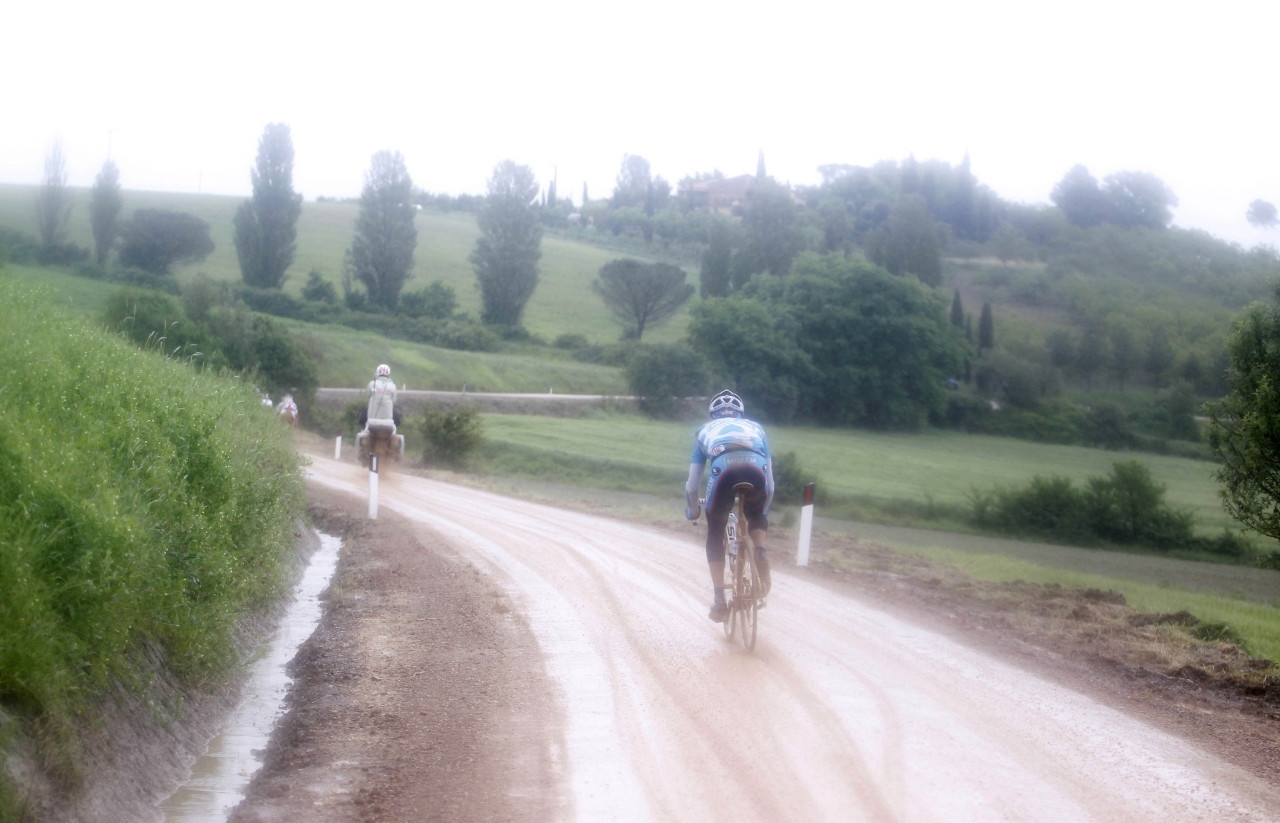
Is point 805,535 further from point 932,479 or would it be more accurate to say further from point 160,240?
point 160,240

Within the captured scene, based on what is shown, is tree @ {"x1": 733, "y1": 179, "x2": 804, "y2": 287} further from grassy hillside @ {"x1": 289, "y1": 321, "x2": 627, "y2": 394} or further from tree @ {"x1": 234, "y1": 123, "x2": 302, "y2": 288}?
tree @ {"x1": 234, "y1": 123, "x2": 302, "y2": 288}

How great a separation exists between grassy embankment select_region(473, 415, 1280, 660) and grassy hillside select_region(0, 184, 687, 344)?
32.4 meters

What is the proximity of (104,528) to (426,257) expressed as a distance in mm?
103492

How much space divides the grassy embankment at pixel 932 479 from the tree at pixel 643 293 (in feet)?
113

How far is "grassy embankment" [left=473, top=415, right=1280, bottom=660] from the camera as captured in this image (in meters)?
22.4

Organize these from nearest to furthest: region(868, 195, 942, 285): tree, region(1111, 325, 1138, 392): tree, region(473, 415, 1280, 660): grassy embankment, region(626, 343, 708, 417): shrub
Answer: region(473, 415, 1280, 660): grassy embankment
region(1111, 325, 1138, 392): tree
region(626, 343, 708, 417): shrub
region(868, 195, 942, 285): tree

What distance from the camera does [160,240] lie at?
236 ft

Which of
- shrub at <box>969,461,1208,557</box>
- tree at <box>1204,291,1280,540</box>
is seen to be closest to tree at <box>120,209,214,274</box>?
shrub at <box>969,461,1208,557</box>

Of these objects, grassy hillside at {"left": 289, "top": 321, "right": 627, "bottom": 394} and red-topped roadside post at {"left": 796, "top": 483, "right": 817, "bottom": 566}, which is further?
grassy hillside at {"left": 289, "top": 321, "right": 627, "bottom": 394}

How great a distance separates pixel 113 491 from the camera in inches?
212

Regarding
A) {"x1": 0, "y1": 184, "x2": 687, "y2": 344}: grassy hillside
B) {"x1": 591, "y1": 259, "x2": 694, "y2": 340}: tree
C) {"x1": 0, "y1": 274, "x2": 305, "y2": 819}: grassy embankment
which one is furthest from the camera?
{"x1": 591, "y1": 259, "x2": 694, "y2": 340}: tree

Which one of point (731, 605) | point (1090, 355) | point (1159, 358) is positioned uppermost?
point (1090, 355)

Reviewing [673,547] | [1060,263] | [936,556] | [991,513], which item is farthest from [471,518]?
[1060,263]

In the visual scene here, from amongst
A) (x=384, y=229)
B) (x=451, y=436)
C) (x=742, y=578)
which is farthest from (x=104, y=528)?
(x=384, y=229)
